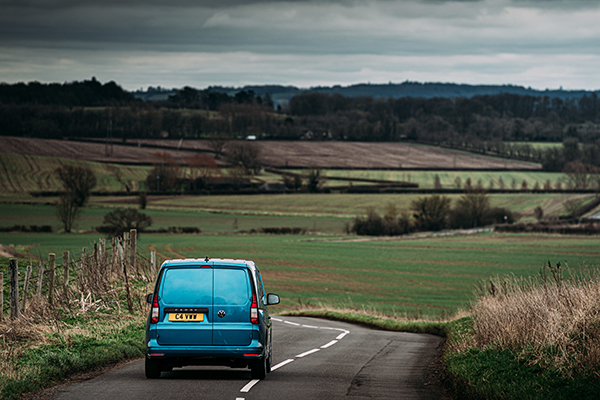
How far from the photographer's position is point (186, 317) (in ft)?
38.8

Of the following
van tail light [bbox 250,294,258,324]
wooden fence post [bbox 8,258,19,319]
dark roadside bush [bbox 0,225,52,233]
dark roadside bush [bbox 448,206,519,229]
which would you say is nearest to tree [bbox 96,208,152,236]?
dark roadside bush [bbox 0,225,52,233]

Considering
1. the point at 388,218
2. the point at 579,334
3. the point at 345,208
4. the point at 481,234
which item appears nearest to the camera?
the point at 579,334

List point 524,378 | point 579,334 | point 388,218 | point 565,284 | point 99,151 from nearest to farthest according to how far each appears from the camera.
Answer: point 524,378 < point 579,334 < point 565,284 < point 388,218 < point 99,151

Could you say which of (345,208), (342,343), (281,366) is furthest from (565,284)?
(345,208)

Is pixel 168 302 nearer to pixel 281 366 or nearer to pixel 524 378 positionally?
pixel 281 366

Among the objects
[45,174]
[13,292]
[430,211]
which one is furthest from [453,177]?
[13,292]

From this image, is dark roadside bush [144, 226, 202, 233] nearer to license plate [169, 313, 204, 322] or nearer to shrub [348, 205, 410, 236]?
shrub [348, 205, 410, 236]

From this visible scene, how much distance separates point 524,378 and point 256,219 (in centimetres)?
10352

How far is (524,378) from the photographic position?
10.6 m

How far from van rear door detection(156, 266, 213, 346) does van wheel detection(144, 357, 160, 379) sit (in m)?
0.52

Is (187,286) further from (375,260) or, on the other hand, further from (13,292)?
(375,260)

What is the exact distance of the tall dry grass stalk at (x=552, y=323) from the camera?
428 inches

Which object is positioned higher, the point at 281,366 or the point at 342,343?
the point at 281,366

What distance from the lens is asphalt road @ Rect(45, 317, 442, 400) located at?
419 inches
